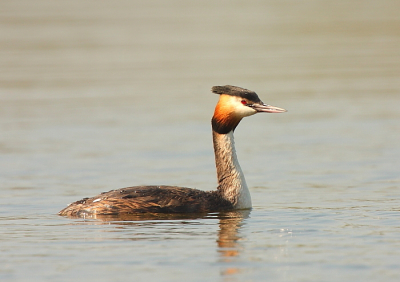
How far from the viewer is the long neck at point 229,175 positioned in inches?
498

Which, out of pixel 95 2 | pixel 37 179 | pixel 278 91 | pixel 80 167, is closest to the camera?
pixel 37 179

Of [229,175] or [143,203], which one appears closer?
[143,203]

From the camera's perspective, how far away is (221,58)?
33.6m

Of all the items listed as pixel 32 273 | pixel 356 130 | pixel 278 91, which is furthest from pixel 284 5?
pixel 32 273

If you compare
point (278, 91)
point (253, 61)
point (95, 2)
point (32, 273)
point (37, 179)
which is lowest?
point (32, 273)

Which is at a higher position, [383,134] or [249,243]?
[383,134]

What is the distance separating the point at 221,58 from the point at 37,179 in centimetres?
1896

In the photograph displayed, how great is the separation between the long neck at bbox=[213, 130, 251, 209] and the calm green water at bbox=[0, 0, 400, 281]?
0.36 metres

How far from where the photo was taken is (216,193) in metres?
12.7

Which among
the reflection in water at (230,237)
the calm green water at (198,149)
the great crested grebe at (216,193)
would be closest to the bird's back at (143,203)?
the great crested grebe at (216,193)

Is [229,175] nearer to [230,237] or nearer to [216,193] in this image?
[216,193]

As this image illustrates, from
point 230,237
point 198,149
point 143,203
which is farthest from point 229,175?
point 198,149

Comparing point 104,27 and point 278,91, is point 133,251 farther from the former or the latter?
point 104,27

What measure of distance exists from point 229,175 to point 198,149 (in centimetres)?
486
